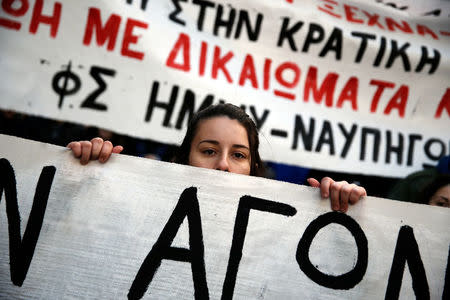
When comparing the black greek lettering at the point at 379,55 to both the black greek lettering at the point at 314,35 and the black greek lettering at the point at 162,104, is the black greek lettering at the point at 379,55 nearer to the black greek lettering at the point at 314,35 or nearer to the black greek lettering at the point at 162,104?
the black greek lettering at the point at 314,35

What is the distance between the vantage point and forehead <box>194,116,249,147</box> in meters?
1.19

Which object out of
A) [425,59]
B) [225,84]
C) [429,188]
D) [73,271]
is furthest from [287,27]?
[73,271]

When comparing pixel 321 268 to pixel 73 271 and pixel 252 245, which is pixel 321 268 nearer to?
pixel 252 245

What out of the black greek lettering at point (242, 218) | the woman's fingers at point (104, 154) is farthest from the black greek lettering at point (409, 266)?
the woman's fingers at point (104, 154)

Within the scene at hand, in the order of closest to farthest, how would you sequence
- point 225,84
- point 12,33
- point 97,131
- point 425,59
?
point 12,33, point 225,84, point 425,59, point 97,131


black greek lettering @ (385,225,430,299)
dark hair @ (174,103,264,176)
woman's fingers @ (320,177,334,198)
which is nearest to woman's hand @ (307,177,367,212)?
woman's fingers @ (320,177,334,198)

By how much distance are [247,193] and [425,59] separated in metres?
1.41

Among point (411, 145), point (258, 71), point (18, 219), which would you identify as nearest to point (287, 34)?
point (258, 71)

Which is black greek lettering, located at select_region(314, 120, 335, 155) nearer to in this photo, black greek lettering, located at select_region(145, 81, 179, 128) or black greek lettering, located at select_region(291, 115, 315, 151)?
black greek lettering, located at select_region(291, 115, 315, 151)

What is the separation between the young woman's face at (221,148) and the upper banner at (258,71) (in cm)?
40

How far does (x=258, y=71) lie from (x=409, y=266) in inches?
42.8

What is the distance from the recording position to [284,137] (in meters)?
1.69

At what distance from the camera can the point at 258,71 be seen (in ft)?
5.71

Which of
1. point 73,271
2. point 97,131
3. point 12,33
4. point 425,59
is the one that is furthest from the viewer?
point 97,131
